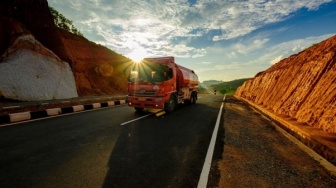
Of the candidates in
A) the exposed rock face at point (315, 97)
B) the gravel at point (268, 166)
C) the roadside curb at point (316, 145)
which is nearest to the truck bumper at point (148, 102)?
the gravel at point (268, 166)

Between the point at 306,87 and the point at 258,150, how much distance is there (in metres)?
6.39

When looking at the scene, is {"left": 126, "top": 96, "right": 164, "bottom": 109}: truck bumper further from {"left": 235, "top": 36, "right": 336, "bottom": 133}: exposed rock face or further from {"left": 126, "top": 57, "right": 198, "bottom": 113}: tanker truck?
{"left": 235, "top": 36, "right": 336, "bottom": 133}: exposed rock face

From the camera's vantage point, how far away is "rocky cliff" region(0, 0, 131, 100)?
17.1 m

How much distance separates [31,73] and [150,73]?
35.2 ft

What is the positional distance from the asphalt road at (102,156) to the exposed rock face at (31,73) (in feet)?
30.3

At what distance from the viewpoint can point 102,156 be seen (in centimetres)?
438

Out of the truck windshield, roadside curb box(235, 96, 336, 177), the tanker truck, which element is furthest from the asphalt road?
the truck windshield

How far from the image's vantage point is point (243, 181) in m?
3.32

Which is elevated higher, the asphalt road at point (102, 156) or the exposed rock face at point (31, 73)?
the exposed rock face at point (31, 73)

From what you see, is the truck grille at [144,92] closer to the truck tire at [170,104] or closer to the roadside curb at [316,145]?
the truck tire at [170,104]

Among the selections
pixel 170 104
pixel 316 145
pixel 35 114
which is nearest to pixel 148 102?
pixel 170 104

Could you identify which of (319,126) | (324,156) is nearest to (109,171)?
(324,156)

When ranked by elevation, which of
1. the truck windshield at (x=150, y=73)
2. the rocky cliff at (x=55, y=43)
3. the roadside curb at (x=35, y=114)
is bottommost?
the roadside curb at (x=35, y=114)

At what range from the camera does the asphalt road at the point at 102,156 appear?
3266mm
